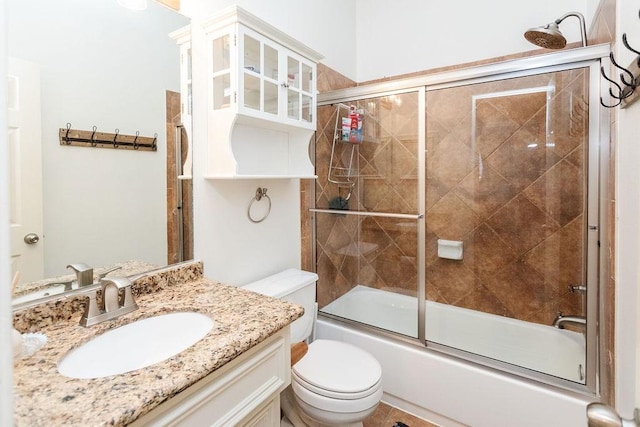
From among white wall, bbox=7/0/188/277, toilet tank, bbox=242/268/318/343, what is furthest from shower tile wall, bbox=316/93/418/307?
white wall, bbox=7/0/188/277

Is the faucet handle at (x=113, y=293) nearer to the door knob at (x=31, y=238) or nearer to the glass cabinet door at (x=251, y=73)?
the door knob at (x=31, y=238)

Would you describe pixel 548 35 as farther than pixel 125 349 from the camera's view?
Yes

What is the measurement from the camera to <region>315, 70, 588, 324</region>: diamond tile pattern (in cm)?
182

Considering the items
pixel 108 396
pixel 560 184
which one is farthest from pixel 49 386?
pixel 560 184

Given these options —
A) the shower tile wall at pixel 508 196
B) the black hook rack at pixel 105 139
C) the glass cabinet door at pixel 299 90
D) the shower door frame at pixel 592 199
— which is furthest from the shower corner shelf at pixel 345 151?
the black hook rack at pixel 105 139

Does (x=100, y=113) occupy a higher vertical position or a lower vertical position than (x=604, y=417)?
A: higher

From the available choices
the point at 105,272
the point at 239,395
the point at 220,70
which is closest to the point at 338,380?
the point at 239,395

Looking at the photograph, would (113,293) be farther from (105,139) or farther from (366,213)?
(366,213)

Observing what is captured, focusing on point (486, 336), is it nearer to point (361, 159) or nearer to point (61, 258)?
point (361, 159)

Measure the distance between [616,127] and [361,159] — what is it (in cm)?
147

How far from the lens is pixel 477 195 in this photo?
213cm

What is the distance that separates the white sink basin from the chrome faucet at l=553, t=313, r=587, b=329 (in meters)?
1.79

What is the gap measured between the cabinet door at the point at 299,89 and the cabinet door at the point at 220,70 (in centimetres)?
27

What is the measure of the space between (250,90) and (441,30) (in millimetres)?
1657
